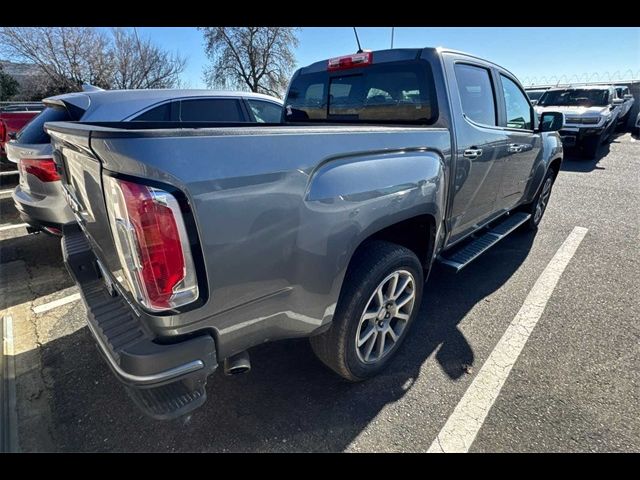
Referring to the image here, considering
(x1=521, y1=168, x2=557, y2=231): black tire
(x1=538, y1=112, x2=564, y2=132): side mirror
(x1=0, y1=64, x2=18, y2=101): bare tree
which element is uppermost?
(x1=0, y1=64, x2=18, y2=101): bare tree

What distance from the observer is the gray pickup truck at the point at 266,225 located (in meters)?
1.22

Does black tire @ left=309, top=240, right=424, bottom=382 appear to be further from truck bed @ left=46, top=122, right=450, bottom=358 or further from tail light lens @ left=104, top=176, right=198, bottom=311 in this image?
tail light lens @ left=104, top=176, right=198, bottom=311

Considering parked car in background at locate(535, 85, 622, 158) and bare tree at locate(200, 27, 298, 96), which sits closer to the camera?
parked car in background at locate(535, 85, 622, 158)

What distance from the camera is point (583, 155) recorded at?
405 inches

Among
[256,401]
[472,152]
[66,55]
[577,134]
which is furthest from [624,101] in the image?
[66,55]

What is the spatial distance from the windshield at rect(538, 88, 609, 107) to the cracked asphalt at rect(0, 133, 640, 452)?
1089 centimetres

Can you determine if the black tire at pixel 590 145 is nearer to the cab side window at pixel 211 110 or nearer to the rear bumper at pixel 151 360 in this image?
the cab side window at pixel 211 110

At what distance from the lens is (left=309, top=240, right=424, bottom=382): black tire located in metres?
1.94

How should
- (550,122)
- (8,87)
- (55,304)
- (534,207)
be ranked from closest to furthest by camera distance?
(55,304) → (550,122) → (534,207) → (8,87)

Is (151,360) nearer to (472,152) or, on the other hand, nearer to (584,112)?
(472,152)

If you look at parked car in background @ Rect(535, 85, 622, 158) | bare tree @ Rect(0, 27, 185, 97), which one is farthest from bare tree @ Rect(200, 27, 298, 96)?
parked car in background @ Rect(535, 85, 622, 158)

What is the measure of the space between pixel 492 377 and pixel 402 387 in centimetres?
63

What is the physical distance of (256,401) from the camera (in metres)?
2.13

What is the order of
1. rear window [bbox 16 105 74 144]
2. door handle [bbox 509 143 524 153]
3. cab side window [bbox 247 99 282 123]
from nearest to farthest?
door handle [bbox 509 143 524 153] → rear window [bbox 16 105 74 144] → cab side window [bbox 247 99 282 123]
